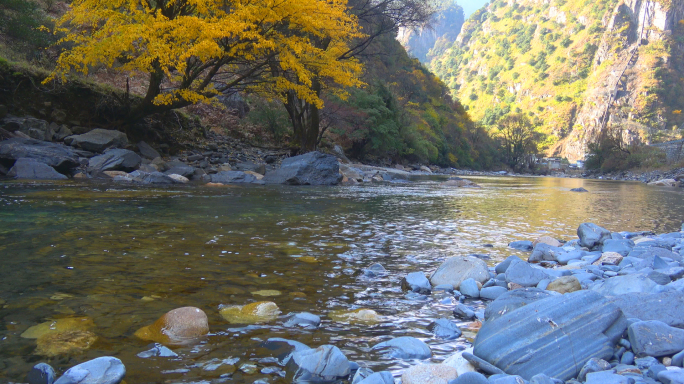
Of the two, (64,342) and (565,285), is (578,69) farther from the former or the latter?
(64,342)

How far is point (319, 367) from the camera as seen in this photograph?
2.07 meters

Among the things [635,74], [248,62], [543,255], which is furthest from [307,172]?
[635,74]

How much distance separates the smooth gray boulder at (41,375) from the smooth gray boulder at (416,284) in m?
2.46

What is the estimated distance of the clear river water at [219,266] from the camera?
7.50 ft

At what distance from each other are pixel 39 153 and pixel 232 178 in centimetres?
535

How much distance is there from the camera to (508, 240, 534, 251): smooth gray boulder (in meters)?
5.50

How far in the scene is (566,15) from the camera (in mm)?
143625

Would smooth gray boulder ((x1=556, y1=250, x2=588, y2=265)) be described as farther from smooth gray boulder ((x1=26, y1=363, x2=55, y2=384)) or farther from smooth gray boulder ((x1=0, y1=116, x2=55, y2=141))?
smooth gray boulder ((x1=0, y1=116, x2=55, y2=141))

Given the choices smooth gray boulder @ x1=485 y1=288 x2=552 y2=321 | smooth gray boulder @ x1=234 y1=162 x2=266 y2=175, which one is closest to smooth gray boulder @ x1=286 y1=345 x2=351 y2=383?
smooth gray boulder @ x1=485 y1=288 x2=552 y2=321

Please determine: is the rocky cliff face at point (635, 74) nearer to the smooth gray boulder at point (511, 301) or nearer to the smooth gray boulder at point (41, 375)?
the smooth gray boulder at point (511, 301)

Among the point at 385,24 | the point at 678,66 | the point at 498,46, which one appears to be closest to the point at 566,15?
the point at 498,46

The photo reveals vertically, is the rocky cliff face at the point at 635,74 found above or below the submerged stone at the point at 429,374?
above

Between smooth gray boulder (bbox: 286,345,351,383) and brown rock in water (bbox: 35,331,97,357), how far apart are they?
1.11 m

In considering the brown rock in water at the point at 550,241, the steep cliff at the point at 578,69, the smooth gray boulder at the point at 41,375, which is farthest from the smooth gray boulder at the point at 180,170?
the steep cliff at the point at 578,69
